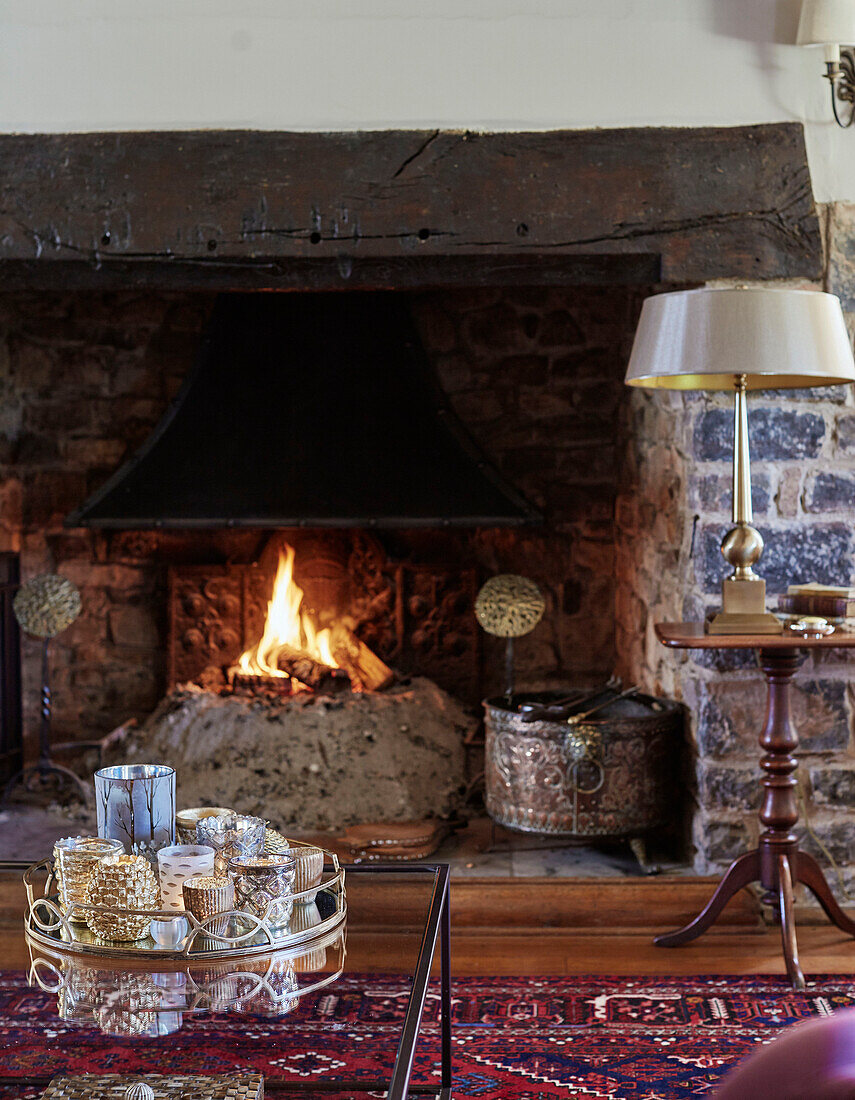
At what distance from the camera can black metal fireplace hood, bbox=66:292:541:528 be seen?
377 centimetres

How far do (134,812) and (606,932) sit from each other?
62.9 inches

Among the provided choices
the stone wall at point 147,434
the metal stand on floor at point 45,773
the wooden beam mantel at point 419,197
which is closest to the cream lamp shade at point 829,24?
the wooden beam mantel at point 419,197

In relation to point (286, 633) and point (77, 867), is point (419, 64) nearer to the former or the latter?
point (286, 633)

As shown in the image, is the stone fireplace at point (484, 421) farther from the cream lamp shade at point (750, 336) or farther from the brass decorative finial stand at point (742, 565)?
the cream lamp shade at point (750, 336)

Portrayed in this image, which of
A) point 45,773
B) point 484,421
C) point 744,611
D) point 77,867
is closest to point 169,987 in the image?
point 77,867

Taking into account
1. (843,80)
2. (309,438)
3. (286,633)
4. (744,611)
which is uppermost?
(843,80)

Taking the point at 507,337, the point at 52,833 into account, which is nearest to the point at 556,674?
the point at 507,337

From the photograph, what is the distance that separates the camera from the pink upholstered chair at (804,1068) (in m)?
1.06

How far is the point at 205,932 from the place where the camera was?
5.17 feet

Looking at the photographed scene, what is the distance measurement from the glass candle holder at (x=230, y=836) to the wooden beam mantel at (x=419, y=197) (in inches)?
65.7

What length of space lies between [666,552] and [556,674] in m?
1.00

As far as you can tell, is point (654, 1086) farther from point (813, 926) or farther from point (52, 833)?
point (52, 833)

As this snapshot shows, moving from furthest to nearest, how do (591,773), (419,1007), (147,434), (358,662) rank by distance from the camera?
1. (147,434)
2. (358,662)
3. (591,773)
4. (419,1007)

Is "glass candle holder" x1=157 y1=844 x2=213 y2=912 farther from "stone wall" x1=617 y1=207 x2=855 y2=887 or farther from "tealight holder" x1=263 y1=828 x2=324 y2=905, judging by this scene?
"stone wall" x1=617 y1=207 x2=855 y2=887
